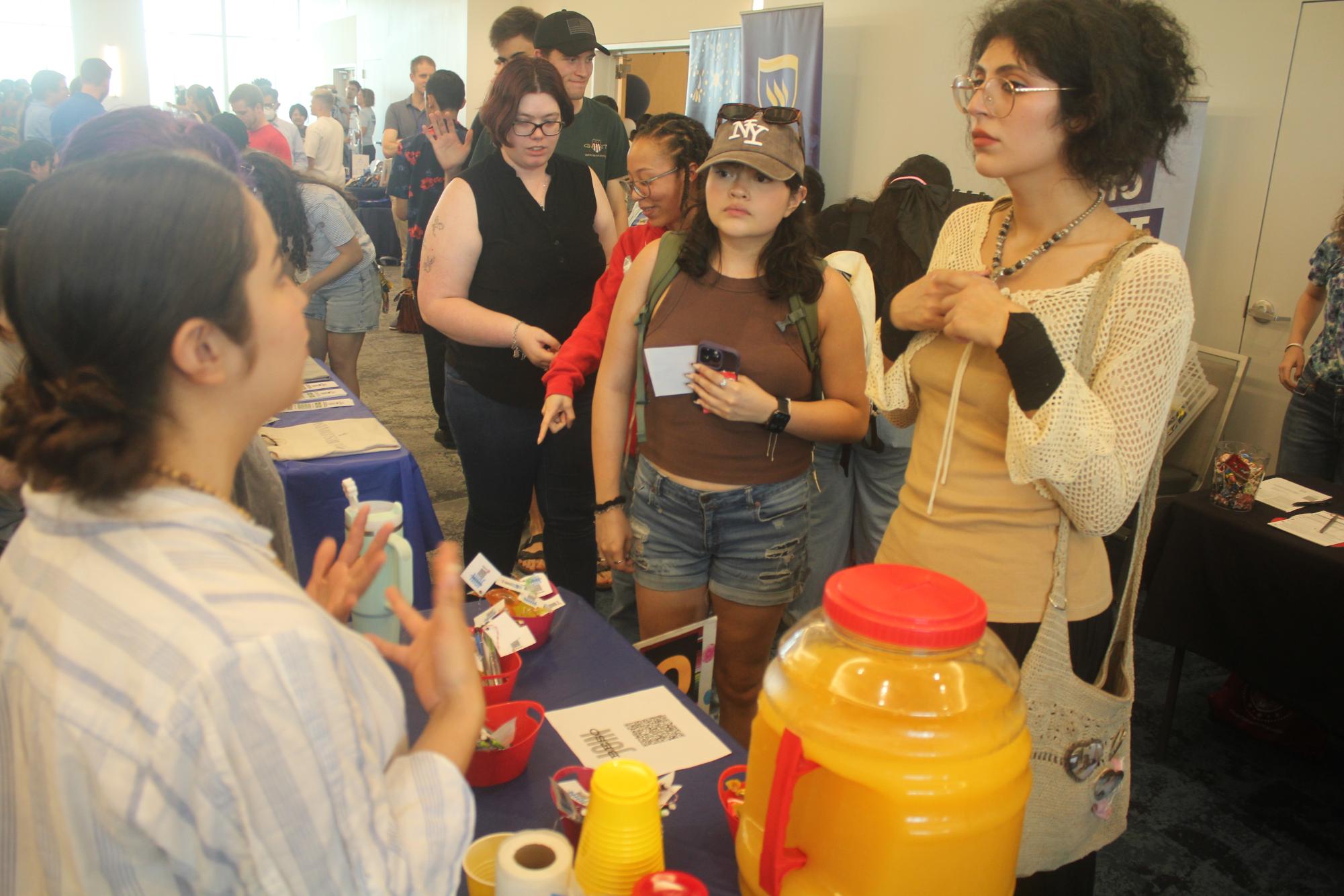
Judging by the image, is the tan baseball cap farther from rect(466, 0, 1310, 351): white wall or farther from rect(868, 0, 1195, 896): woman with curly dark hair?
rect(466, 0, 1310, 351): white wall

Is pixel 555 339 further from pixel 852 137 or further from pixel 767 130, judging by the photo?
pixel 852 137

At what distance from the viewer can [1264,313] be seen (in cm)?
373

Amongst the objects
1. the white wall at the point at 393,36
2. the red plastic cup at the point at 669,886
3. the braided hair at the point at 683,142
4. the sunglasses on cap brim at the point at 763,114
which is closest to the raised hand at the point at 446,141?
the braided hair at the point at 683,142

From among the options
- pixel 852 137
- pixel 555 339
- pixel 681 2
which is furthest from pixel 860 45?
pixel 555 339

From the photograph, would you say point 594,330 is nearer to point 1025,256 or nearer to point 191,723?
point 1025,256

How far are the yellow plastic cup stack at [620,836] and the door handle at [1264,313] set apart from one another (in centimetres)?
379

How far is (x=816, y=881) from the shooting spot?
0.84 m

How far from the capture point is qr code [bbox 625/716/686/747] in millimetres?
1221

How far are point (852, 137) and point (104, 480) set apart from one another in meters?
5.48

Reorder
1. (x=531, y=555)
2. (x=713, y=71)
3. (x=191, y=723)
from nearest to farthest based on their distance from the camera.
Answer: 1. (x=191, y=723)
2. (x=531, y=555)
3. (x=713, y=71)

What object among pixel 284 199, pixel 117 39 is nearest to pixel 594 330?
pixel 284 199

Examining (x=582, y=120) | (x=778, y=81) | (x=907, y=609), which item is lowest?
(x=907, y=609)

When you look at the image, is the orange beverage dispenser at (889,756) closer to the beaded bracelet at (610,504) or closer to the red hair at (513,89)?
the beaded bracelet at (610,504)

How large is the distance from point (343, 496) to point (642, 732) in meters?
1.32
